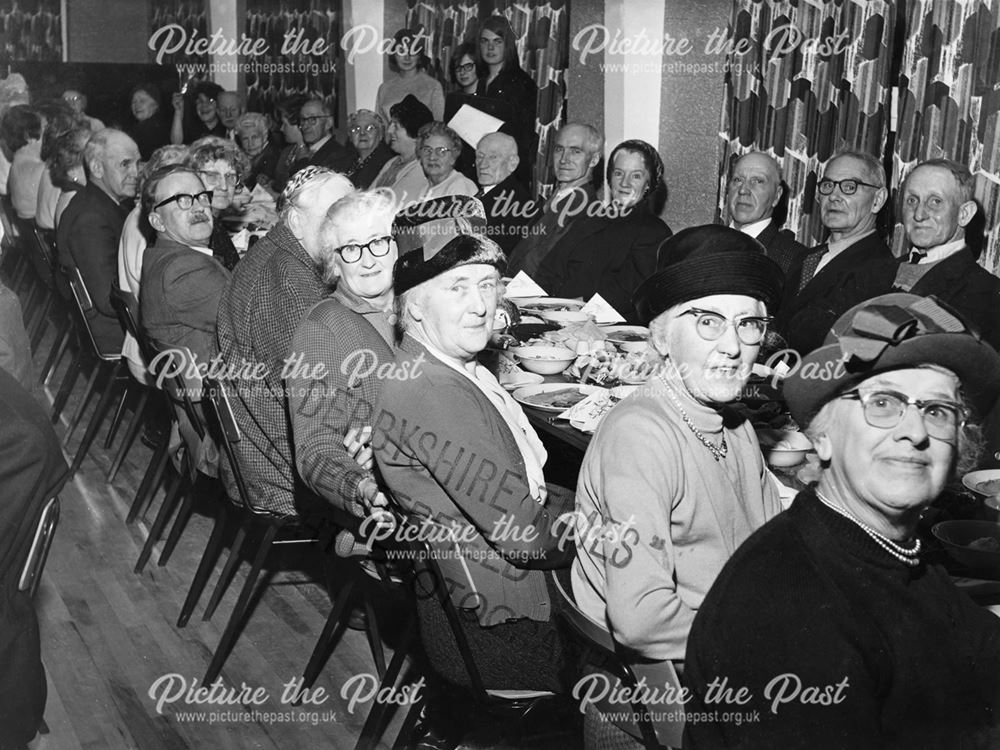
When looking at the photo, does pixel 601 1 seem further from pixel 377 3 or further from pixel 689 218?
pixel 377 3

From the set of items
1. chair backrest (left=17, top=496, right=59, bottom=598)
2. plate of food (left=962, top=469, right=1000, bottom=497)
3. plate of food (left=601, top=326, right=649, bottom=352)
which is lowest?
chair backrest (left=17, top=496, right=59, bottom=598)

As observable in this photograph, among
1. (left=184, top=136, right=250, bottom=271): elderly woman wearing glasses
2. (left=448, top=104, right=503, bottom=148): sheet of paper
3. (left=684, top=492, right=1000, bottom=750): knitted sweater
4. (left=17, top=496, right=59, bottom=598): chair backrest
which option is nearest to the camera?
(left=684, top=492, right=1000, bottom=750): knitted sweater

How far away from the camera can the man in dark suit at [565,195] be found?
5.37 m

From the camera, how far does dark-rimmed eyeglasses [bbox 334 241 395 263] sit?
3.06m

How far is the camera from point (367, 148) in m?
7.46

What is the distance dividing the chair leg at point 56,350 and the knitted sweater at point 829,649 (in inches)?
199

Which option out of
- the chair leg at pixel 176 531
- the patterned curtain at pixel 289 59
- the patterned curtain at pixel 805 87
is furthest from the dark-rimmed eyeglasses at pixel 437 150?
the patterned curtain at pixel 289 59

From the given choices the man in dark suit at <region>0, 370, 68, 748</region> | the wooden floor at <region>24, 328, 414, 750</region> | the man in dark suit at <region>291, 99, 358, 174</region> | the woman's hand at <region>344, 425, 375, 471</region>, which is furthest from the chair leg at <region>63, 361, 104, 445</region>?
the man in dark suit at <region>0, 370, 68, 748</region>

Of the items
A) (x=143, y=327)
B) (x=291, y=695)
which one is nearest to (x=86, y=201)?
(x=143, y=327)

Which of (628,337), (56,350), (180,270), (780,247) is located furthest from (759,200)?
(56,350)

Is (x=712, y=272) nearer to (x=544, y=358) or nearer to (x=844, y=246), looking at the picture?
(x=544, y=358)

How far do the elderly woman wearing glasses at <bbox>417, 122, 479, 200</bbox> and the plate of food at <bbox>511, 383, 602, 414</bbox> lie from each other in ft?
8.92

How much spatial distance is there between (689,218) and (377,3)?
4783mm

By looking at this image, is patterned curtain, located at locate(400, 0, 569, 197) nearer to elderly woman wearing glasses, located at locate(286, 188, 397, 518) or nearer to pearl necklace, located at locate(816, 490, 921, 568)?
elderly woman wearing glasses, located at locate(286, 188, 397, 518)
